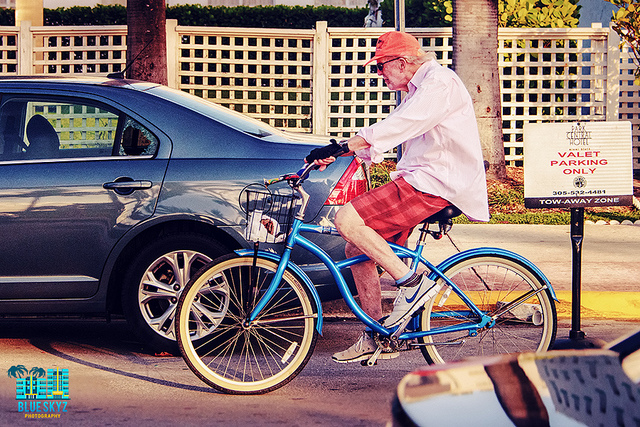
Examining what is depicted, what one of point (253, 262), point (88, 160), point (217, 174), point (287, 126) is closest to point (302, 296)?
point (253, 262)

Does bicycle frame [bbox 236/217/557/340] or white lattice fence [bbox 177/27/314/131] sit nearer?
bicycle frame [bbox 236/217/557/340]

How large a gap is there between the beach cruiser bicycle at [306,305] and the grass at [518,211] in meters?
5.52

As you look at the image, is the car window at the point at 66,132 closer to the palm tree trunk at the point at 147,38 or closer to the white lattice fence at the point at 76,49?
the palm tree trunk at the point at 147,38

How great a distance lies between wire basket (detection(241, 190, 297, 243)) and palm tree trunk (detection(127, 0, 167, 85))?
608cm

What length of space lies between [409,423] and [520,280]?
8.05 ft

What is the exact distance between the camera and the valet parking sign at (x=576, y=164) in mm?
5113

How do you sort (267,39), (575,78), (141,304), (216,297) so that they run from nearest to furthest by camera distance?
1. (216,297)
2. (141,304)
3. (575,78)
4. (267,39)

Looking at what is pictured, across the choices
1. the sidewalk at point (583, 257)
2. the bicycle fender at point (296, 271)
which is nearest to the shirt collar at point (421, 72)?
the bicycle fender at point (296, 271)

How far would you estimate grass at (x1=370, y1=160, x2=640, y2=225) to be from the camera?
1002cm

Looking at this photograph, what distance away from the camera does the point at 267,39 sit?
46.9 ft

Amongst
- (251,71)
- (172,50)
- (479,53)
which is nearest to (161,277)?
(479,53)

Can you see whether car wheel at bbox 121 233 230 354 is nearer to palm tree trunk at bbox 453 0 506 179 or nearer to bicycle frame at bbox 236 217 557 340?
bicycle frame at bbox 236 217 557 340

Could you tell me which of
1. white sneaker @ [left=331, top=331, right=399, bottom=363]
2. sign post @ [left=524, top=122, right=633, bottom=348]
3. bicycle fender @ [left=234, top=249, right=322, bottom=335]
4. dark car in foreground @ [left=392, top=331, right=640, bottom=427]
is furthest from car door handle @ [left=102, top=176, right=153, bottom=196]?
dark car in foreground @ [left=392, top=331, right=640, bottom=427]

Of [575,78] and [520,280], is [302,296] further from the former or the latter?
[575,78]
